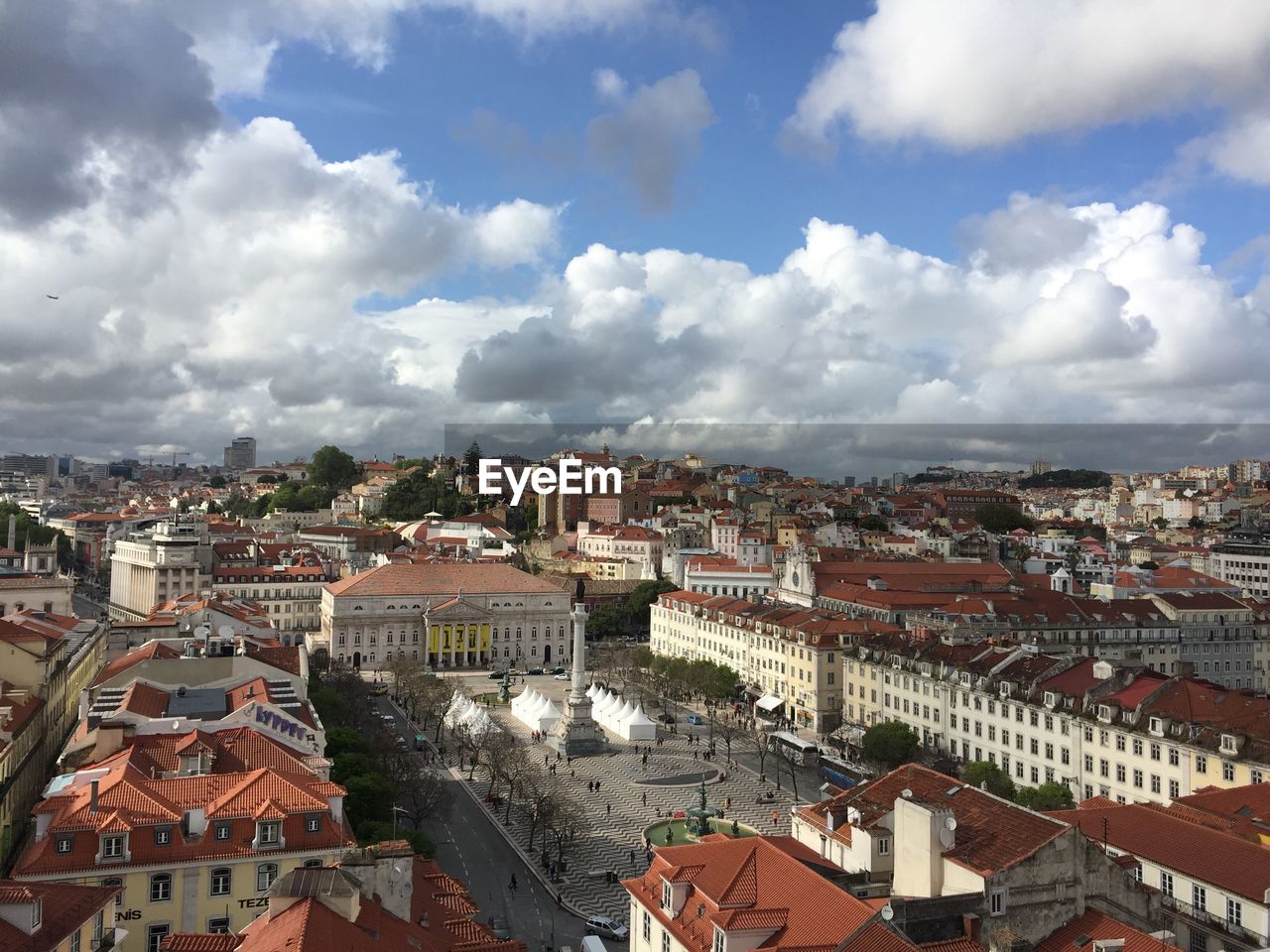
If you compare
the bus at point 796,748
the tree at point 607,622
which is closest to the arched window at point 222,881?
the bus at point 796,748

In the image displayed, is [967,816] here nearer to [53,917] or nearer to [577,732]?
[53,917]

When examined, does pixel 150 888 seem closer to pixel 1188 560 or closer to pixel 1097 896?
pixel 1097 896

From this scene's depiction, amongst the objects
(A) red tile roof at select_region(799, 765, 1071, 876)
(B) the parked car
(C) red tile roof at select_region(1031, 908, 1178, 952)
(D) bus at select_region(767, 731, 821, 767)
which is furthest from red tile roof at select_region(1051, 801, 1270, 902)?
(D) bus at select_region(767, 731, 821, 767)

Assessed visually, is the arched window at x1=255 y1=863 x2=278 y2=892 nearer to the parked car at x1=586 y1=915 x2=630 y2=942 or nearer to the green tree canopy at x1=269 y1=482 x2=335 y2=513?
the parked car at x1=586 y1=915 x2=630 y2=942

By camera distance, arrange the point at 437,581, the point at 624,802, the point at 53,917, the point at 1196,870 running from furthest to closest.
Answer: the point at 437,581 < the point at 624,802 < the point at 1196,870 < the point at 53,917

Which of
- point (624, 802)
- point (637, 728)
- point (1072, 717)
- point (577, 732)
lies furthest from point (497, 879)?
point (1072, 717)
